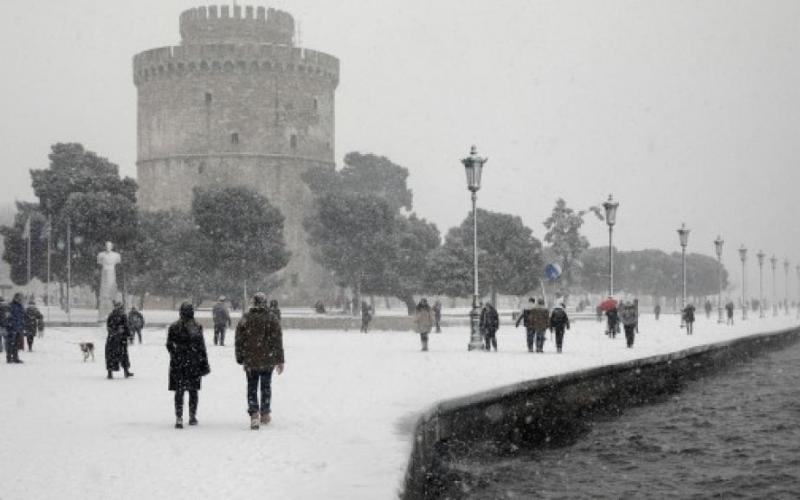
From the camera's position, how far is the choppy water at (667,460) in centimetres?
1100

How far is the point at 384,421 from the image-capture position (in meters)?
11.1

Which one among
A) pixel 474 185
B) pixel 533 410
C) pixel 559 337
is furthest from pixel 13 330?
pixel 559 337

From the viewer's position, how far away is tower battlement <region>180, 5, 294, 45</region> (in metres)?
74.1

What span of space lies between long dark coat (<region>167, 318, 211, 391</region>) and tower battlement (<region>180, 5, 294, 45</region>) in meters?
64.5

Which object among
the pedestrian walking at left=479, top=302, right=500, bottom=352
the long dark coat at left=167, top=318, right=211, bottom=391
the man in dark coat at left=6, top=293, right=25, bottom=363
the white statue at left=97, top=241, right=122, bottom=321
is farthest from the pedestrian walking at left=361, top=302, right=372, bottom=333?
the long dark coat at left=167, top=318, right=211, bottom=391

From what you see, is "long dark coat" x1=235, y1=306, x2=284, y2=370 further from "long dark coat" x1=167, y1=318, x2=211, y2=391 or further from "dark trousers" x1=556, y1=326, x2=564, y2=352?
"dark trousers" x1=556, y1=326, x2=564, y2=352

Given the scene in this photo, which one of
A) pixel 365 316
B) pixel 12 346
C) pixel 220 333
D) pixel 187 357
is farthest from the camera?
pixel 365 316

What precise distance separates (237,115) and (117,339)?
5701cm

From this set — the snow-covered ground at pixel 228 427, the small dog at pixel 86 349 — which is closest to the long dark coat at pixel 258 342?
the snow-covered ground at pixel 228 427

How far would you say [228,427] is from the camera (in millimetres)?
11031

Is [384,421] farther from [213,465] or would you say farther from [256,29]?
[256,29]

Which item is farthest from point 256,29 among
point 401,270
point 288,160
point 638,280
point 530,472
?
point 530,472

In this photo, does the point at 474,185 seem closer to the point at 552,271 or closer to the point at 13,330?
the point at 552,271

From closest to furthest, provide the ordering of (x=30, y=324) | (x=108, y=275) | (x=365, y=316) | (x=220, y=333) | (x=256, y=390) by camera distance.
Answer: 1. (x=256, y=390)
2. (x=30, y=324)
3. (x=220, y=333)
4. (x=365, y=316)
5. (x=108, y=275)
